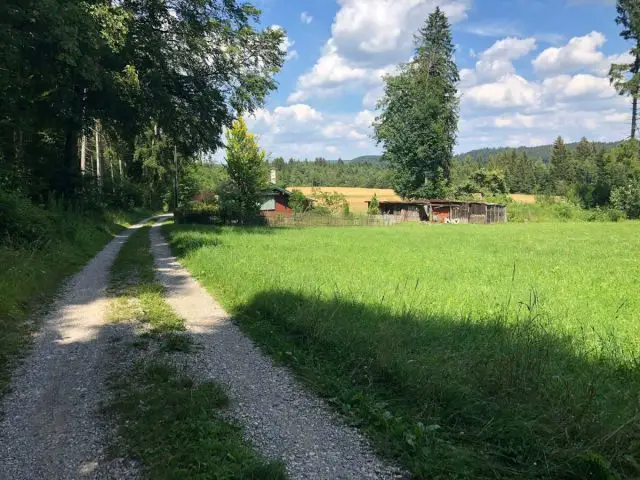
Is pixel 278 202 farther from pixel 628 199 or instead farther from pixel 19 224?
pixel 19 224

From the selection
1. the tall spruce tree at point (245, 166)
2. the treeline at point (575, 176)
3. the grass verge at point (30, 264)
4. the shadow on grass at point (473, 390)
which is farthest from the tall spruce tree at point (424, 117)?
the shadow on grass at point (473, 390)

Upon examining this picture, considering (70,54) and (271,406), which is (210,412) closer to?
(271,406)

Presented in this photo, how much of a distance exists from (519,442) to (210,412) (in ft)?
9.37

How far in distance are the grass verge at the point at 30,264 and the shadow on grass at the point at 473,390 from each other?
141 inches

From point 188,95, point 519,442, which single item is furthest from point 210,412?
point 188,95

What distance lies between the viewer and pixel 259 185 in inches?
1893

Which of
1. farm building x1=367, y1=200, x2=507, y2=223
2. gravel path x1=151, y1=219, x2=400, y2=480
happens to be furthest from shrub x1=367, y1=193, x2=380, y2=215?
gravel path x1=151, y1=219, x2=400, y2=480

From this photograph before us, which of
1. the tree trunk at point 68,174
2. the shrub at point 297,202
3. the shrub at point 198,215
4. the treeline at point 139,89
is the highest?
the treeline at point 139,89

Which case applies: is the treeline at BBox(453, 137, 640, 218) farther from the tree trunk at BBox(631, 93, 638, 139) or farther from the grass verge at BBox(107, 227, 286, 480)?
the grass verge at BBox(107, 227, 286, 480)

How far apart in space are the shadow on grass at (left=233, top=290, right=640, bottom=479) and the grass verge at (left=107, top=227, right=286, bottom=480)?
117 centimetres

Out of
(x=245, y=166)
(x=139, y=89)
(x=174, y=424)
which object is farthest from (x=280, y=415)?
(x=245, y=166)

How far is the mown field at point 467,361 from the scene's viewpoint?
3.88 metres

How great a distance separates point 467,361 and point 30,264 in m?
10.8

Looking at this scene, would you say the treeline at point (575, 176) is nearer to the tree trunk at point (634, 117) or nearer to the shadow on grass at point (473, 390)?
the tree trunk at point (634, 117)
